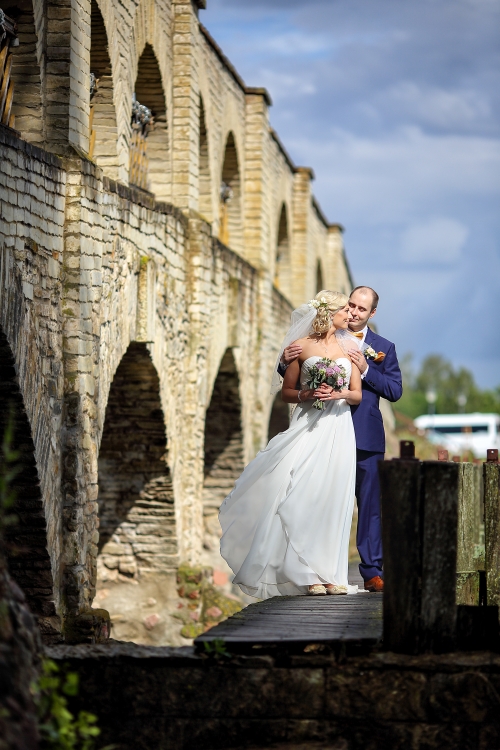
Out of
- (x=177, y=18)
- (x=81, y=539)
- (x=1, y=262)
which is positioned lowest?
(x=81, y=539)

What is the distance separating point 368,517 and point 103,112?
4617mm

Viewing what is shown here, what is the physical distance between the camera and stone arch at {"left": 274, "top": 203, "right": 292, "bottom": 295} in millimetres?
20969

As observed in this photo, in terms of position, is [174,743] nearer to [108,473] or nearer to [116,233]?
[116,233]

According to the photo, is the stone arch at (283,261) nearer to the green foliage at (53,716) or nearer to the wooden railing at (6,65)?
the wooden railing at (6,65)

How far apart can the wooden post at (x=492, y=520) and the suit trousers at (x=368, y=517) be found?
63 cm

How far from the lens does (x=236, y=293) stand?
46.1 feet

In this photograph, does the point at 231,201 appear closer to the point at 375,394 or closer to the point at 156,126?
the point at 156,126

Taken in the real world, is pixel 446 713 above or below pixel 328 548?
below

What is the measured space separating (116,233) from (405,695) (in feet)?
17.7

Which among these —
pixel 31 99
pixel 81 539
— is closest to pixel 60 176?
pixel 31 99

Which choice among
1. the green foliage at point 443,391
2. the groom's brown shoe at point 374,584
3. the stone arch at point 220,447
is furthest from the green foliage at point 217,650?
the green foliage at point 443,391

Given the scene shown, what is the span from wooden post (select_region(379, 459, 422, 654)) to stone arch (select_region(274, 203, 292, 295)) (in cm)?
1672

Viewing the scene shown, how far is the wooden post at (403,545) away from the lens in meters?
4.23

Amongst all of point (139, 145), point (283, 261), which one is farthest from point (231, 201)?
point (283, 261)
